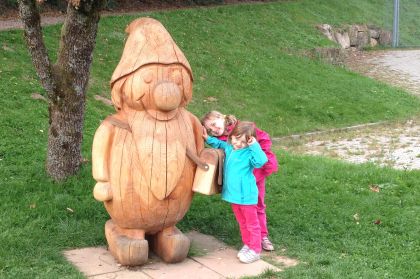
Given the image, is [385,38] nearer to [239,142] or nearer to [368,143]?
[368,143]

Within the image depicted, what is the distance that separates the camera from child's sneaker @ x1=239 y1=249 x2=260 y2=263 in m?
5.29

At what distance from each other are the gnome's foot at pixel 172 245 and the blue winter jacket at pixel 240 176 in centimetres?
54

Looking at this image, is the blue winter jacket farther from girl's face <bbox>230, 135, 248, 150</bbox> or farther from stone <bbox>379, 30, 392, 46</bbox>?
stone <bbox>379, 30, 392, 46</bbox>

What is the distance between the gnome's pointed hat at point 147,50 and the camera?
195 inches

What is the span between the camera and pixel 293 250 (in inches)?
224

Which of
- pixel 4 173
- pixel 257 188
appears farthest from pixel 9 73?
pixel 257 188

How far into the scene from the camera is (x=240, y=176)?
17.1 feet

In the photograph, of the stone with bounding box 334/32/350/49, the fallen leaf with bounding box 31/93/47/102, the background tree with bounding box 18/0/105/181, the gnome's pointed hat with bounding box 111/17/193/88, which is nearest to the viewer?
the gnome's pointed hat with bounding box 111/17/193/88

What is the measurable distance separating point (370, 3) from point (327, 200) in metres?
25.6

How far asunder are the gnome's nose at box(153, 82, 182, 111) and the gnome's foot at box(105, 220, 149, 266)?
109 cm

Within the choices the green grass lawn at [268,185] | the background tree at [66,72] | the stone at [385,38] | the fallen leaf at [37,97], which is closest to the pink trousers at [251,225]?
the green grass lawn at [268,185]

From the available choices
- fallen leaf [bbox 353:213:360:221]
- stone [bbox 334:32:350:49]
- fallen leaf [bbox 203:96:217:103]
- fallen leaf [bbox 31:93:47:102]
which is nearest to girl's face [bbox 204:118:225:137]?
fallen leaf [bbox 353:213:360:221]

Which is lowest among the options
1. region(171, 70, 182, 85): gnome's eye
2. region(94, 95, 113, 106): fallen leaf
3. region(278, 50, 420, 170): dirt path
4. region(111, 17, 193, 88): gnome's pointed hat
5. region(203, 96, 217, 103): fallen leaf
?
region(278, 50, 420, 170): dirt path

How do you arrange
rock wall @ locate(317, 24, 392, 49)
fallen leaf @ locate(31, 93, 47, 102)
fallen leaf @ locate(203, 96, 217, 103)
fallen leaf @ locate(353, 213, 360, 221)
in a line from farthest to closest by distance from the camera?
rock wall @ locate(317, 24, 392, 49) < fallen leaf @ locate(203, 96, 217, 103) < fallen leaf @ locate(31, 93, 47, 102) < fallen leaf @ locate(353, 213, 360, 221)
